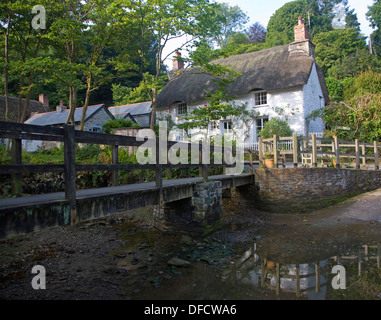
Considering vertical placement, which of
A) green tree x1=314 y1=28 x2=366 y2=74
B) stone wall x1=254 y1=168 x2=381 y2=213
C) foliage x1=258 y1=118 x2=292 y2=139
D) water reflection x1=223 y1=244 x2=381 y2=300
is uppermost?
green tree x1=314 y1=28 x2=366 y2=74

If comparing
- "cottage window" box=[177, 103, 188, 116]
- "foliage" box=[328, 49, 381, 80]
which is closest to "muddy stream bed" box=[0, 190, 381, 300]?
"cottage window" box=[177, 103, 188, 116]

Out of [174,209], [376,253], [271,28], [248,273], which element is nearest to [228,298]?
[248,273]

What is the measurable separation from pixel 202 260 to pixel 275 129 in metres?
13.4

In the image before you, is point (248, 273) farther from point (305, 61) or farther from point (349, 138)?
point (305, 61)

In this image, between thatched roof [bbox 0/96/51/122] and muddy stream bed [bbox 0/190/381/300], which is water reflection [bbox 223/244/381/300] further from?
thatched roof [bbox 0/96/51/122]

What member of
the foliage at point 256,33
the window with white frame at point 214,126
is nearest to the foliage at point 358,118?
the window with white frame at point 214,126

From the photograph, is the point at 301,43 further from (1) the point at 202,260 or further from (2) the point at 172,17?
(1) the point at 202,260

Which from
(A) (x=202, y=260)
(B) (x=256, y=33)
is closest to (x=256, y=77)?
(A) (x=202, y=260)

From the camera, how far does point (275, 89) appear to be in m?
19.7

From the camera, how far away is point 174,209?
29.1 ft

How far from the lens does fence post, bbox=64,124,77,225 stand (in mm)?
4688

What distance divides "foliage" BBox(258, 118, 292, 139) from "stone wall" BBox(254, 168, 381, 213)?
21.0 feet

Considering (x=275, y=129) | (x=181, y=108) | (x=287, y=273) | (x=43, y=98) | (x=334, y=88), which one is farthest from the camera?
(x=43, y=98)
